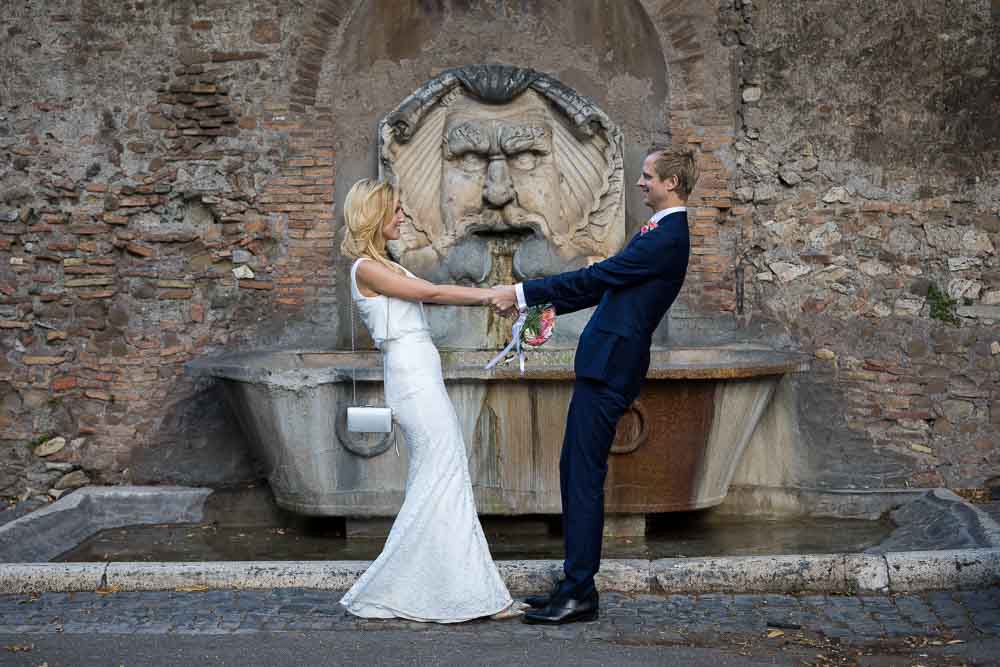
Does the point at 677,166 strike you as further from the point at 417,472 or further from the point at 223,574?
the point at 223,574

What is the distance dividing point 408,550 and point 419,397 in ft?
1.79

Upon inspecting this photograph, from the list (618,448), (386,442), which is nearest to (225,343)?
(386,442)

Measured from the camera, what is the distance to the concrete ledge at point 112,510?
6574mm

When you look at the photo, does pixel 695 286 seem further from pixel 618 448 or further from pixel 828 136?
pixel 618 448

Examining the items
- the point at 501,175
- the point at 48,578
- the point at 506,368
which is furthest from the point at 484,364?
the point at 48,578

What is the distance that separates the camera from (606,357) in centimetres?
444

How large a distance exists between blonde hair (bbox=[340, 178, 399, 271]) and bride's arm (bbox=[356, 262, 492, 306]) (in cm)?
5

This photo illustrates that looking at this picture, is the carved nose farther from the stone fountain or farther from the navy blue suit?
the navy blue suit

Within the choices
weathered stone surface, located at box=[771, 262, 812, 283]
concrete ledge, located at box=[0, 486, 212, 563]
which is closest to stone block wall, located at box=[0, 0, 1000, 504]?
weathered stone surface, located at box=[771, 262, 812, 283]

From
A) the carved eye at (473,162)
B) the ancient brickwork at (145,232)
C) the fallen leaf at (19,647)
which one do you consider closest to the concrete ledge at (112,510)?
the ancient brickwork at (145,232)

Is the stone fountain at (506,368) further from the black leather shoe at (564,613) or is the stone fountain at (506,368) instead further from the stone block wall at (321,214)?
the black leather shoe at (564,613)

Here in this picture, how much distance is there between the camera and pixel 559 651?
161 inches

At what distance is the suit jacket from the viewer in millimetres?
4469

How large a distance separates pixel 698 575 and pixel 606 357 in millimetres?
1161
